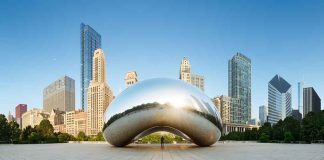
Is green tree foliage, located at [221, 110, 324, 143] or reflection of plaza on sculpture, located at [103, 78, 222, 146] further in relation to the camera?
green tree foliage, located at [221, 110, 324, 143]

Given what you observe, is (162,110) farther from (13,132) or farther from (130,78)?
(130,78)

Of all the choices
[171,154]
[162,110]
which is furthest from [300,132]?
[171,154]

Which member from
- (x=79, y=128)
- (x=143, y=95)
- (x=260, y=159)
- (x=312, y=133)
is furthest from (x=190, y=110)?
(x=79, y=128)

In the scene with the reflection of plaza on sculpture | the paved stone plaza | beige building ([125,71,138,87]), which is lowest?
the paved stone plaza

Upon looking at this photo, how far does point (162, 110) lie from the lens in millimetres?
22703

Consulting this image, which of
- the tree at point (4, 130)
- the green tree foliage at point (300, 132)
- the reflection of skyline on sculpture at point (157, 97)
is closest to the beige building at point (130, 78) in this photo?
the tree at point (4, 130)

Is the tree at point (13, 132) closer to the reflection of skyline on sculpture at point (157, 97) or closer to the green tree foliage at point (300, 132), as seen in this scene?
the green tree foliage at point (300, 132)

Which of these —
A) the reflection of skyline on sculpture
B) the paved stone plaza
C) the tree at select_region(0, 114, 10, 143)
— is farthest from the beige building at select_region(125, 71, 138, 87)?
the reflection of skyline on sculpture

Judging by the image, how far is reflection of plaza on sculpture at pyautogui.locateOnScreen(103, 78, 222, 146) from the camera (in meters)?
22.8

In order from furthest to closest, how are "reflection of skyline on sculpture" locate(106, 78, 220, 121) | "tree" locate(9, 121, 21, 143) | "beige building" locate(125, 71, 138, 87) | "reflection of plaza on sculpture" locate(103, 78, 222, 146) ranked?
"beige building" locate(125, 71, 138, 87)
"tree" locate(9, 121, 21, 143)
"reflection of skyline on sculpture" locate(106, 78, 220, 121)
"reflection of plaza on sculpture" locate(103, 78, 222, 146)

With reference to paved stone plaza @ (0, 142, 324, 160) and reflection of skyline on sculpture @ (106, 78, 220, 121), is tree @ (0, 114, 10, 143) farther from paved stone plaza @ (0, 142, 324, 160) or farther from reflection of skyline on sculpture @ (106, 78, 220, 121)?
reflection of skyline on sculpture @ (106, 78, 220, 121)

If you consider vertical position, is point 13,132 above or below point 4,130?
below

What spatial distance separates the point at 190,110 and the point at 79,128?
185 m

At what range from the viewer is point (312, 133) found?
50281mm
